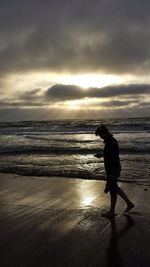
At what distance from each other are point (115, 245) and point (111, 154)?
6.68 ft

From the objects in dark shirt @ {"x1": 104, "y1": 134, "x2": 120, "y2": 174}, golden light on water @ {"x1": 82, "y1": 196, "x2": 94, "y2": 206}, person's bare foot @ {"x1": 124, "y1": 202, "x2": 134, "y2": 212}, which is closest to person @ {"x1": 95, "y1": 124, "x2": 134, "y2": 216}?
dark shirt @ {"x1": 104, "y1": 134, "x2": 120, "y2": 174}

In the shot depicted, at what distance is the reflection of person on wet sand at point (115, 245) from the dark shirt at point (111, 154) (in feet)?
3.30

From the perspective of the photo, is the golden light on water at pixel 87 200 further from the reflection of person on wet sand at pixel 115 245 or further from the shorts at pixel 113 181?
the reflection of person on wet sand at pixel 115 245

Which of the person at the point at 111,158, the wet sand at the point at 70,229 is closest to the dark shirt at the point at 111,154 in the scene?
the person at the point at 111,158

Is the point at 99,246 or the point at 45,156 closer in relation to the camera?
the point at 99,246

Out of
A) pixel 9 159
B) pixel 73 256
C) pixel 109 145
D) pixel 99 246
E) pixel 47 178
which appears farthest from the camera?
pixel 9 159

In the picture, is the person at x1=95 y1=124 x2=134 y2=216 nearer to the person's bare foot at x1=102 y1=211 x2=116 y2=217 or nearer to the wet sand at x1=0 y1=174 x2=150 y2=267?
the person's bare foot at x1=102 y1=211 x2=116 y2=217

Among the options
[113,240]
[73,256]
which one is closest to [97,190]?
[113,240]

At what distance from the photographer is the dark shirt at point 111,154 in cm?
720

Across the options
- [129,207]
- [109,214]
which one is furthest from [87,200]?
[109,214]

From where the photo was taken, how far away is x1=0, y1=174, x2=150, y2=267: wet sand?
5281 mm

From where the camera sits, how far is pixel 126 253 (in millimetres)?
5445

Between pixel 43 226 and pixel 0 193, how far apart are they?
10.9ft

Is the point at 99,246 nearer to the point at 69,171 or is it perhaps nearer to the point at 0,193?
the point at 0,193
